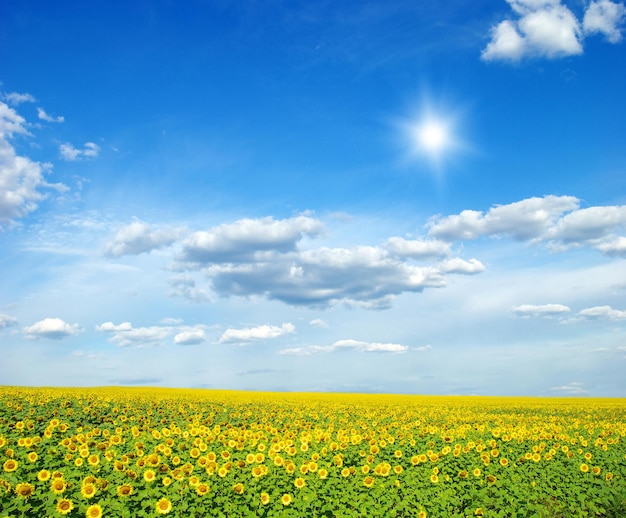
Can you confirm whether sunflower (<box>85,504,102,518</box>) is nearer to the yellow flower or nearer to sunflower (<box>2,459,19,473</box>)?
the yellow flower

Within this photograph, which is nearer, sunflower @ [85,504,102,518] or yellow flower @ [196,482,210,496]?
sunflower @ [85,504,102,518]

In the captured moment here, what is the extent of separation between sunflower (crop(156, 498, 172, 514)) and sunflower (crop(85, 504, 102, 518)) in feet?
3.29

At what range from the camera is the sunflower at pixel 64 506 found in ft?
29.3

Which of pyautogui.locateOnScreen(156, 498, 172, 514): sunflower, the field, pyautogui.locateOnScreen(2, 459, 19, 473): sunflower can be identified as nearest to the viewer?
pyautogui.locateOnScreen(156, 498, 172, 514): sunflower

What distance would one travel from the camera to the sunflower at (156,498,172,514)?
923cm

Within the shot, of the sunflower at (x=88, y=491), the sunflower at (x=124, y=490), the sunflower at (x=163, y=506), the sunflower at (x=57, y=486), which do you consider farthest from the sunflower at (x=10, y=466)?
the sunflower at (x=163, y=506)

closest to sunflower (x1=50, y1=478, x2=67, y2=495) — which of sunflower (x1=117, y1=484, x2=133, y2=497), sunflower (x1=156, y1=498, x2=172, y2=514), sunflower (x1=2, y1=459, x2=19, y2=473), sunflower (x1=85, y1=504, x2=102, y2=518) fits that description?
sunflower (x1=85, y1=504, x2=102, y2=518)

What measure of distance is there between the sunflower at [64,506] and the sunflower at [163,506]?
1532 mm

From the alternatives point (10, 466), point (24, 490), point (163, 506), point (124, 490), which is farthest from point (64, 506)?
point (10, 466)

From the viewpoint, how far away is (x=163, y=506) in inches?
368

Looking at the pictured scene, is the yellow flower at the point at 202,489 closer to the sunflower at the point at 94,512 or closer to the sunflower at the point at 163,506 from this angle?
the sunflower at the point at 163,506

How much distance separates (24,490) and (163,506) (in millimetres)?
2594

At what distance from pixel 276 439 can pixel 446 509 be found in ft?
18.9

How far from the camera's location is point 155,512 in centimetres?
932
